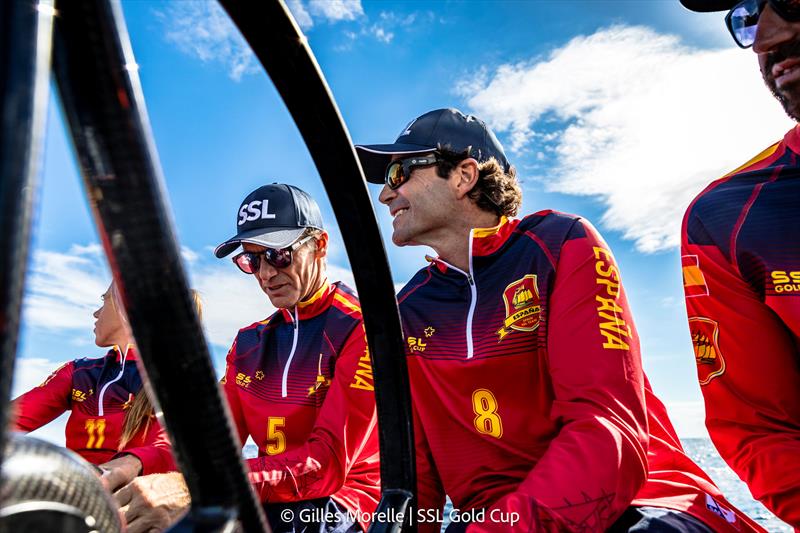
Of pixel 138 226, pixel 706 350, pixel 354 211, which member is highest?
pixel 354 211

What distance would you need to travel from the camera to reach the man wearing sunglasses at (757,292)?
1.55 meters

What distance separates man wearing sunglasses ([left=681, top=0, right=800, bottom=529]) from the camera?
155 cm

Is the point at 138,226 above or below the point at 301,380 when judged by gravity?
above

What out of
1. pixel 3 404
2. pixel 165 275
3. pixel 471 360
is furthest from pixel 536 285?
pixel 3 404

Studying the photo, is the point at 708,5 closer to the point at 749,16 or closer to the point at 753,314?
the point at 749,16

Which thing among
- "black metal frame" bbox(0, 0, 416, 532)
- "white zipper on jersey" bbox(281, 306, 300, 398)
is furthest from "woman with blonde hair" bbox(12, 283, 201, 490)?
"black metal frame" bbox(0, 0, 416, 532)

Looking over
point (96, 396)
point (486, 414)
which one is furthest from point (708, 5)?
point (96, 396)

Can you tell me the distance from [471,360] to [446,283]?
39 cm

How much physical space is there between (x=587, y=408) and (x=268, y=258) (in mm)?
1966

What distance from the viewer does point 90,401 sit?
4.20m

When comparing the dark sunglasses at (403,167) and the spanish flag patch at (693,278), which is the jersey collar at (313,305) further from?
the spanish flag patch at (693,278)

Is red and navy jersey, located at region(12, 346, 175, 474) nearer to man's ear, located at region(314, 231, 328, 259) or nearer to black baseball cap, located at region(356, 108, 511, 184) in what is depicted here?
man's ear, located at region(314, 231, 328, 259)

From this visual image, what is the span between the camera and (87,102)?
1.55 feet

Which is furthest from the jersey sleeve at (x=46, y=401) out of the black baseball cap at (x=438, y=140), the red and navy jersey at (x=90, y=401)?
the black baseball cap at (x=438, y=140)
